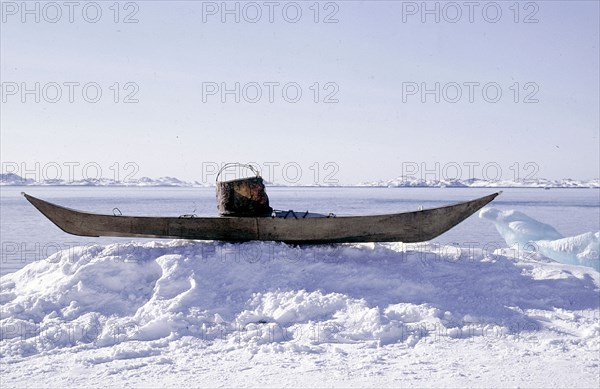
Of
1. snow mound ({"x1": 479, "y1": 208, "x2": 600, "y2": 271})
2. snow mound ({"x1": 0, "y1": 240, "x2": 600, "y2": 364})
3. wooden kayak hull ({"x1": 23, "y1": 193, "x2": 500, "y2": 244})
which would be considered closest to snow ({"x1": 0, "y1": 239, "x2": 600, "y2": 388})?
snow mound ({"x1": 0, "y1": 240, "x2": 600, "y2": 364})

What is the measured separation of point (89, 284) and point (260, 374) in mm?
4161

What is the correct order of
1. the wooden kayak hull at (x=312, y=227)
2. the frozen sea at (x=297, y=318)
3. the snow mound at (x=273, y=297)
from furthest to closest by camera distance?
the wooden kayak hull at (x=312, y=227), the snow mound at (x=273, y=297), the frozen sea at (x=297, y=318)

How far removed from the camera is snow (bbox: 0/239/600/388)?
568 centimetres

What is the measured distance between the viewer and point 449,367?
18.9 feet

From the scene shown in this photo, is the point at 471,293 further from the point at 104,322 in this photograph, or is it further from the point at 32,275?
the point at 32,275

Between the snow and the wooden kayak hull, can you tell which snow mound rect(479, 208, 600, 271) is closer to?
the snow

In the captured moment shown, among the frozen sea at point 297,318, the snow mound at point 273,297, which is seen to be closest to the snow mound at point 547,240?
the frozen sea at point 297,318

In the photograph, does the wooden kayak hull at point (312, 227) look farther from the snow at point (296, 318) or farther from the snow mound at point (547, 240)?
the snow mound at point (547, 240)

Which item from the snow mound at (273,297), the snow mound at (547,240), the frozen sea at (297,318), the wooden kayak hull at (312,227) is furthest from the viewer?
the snow mound at (547,240)

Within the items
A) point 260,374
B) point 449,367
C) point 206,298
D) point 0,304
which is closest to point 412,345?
point 449,367

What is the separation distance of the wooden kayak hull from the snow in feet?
0.94

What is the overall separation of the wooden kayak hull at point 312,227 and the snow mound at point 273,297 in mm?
339

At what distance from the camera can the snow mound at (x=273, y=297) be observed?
683 centimetres

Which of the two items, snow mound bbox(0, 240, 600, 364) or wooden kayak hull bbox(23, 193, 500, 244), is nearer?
snow mound bbox(0, 240, 600, 364)
